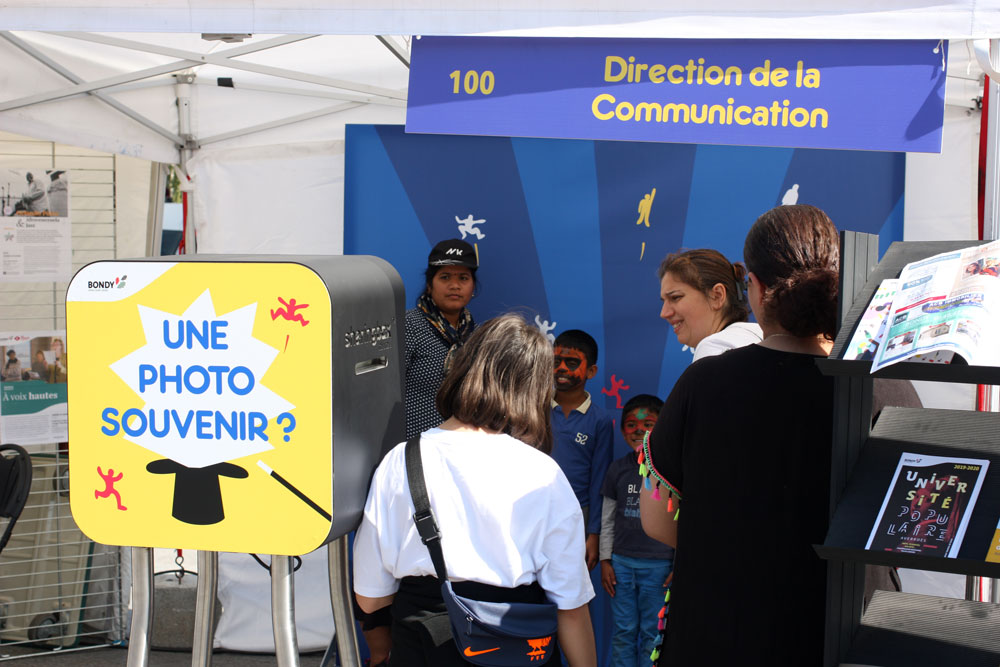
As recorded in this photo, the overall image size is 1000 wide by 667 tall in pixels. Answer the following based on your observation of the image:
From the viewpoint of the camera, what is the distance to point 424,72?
2154 millimetres

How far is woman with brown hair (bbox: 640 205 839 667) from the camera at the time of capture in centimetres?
156

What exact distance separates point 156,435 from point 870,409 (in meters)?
1.14

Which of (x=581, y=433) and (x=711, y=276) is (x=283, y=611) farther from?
(x=581, y=433)

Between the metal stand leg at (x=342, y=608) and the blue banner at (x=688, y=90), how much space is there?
0.96 meters

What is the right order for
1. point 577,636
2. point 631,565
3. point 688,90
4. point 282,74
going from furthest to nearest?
point 282,74, point 631,565, point 688,90, point 577,636

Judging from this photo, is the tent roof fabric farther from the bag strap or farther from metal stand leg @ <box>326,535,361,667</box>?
metal stand leg @ <box>326,535,361,667</box>

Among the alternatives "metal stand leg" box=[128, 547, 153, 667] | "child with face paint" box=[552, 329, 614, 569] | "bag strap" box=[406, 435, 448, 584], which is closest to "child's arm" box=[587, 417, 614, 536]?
"child with face paint" box=[552, 329, 614, 569]

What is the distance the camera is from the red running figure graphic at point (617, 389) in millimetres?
3672

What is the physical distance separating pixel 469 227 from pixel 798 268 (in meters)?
2.29

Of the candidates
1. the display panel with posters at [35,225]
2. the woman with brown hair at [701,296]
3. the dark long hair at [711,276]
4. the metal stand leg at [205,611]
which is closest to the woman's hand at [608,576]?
the woman with brown hair at [701,296]

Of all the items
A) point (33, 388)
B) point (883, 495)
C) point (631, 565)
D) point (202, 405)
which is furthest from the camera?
point (33, 388)

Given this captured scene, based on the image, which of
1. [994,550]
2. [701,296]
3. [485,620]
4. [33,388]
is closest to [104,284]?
[485,620]

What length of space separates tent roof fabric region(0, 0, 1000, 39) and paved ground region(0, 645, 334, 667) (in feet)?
8.89

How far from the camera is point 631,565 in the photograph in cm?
331
